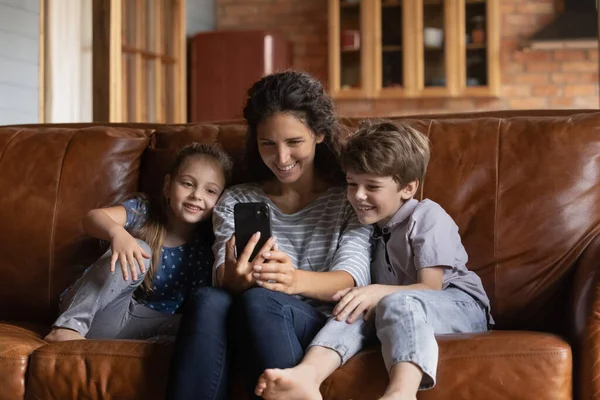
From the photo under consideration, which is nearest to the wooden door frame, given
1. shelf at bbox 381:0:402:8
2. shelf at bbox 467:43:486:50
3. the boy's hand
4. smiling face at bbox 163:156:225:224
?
smiling face at bbox 163:156:225:224

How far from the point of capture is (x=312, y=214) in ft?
6.43

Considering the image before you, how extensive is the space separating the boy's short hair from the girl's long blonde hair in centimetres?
39

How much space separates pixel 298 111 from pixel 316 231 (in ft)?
0.94

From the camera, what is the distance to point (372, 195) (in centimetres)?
182

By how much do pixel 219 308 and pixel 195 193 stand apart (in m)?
0.46

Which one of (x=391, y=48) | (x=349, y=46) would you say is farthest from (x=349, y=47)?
(x=391, y=48)

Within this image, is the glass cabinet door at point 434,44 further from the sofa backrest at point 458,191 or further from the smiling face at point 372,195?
the smiling face at point 372,195

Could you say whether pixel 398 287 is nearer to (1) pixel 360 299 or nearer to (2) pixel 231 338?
(1) pixel 360 299

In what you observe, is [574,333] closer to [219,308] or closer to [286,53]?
[219,308]

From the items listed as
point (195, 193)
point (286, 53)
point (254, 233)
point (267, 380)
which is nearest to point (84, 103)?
point (286, 53)

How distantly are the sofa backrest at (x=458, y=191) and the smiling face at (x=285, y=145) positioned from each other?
9.6 inches

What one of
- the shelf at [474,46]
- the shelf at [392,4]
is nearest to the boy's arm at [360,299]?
the shelf at [474,46]

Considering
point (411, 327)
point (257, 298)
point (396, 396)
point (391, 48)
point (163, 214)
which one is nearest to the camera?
point (396, 396)

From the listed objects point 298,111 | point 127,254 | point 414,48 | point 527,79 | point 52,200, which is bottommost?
point 127,254
